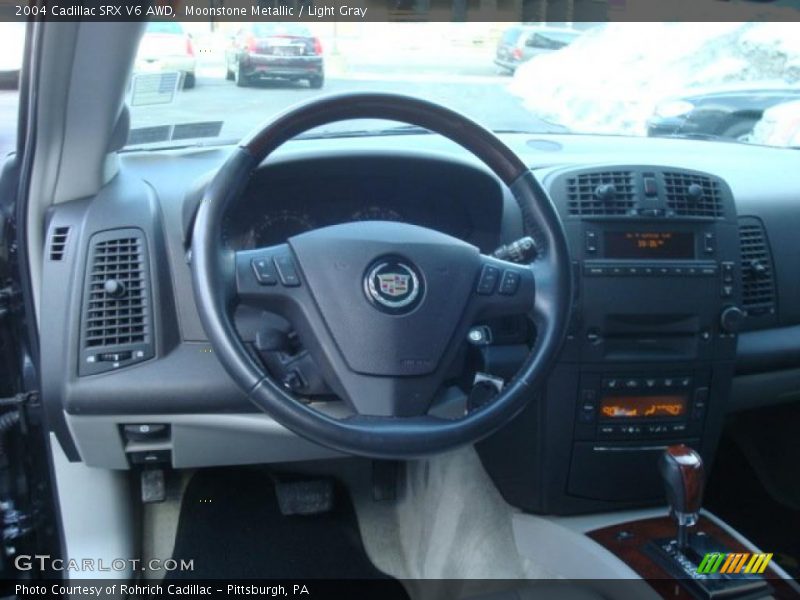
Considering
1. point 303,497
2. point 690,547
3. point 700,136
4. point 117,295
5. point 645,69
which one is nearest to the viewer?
point 117,295

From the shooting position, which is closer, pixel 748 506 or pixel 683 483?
pixel 683 483

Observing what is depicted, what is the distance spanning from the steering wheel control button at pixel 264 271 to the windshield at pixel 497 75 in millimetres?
319

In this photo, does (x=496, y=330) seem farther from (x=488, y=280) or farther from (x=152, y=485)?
(x=152, y=485)

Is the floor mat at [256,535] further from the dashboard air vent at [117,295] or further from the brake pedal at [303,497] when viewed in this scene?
the dashboard air vent at [117,295]

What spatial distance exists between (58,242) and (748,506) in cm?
255

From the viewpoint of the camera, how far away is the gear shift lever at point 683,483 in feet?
7.29

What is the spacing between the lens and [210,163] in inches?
98.7

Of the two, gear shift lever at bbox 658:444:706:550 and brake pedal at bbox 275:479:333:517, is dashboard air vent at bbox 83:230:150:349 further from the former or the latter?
gear shift lever at bbox 658:444:706:550

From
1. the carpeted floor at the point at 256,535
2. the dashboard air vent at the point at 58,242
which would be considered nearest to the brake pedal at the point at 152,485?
the carpeted floor at the point at 256,535

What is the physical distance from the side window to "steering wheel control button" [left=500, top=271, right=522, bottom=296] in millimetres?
1203

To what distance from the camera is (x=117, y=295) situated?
2164mm

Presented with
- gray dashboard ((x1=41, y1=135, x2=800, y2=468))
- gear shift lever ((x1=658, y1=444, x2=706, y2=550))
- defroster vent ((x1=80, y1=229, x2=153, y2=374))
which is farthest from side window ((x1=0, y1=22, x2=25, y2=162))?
gear shift lever ((x1=658, y1=444, x2=706, y2=550))

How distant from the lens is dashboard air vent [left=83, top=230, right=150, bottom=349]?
7.07 ft

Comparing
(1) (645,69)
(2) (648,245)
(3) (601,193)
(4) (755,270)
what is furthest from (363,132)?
(4) (755,270)
